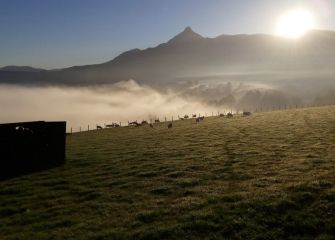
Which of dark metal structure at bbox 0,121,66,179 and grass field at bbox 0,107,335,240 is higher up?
dark metal structure at bbox 0,121,66,179

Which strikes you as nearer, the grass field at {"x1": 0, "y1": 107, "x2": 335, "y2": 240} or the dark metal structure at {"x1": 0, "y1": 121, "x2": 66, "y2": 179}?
the grass field at {"x1": 0, "y1": 107, "x2": 335, "y2": 240}

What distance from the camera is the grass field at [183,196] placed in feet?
64.0

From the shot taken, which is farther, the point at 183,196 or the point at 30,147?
the point at 30,147

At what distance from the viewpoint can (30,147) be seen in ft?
129

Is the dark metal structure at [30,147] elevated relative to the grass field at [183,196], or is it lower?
elevated

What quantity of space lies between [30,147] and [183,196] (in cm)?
2035

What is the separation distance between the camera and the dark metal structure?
37.1m

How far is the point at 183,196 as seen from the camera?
25016mm

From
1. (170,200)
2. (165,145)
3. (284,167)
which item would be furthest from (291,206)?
(165,145)

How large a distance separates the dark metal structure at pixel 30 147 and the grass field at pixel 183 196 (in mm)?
2108

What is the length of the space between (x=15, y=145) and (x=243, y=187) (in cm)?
2275

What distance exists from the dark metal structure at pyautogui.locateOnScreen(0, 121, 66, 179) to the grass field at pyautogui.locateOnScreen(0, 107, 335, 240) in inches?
83.0

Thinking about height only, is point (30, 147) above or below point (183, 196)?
above

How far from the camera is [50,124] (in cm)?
4100
